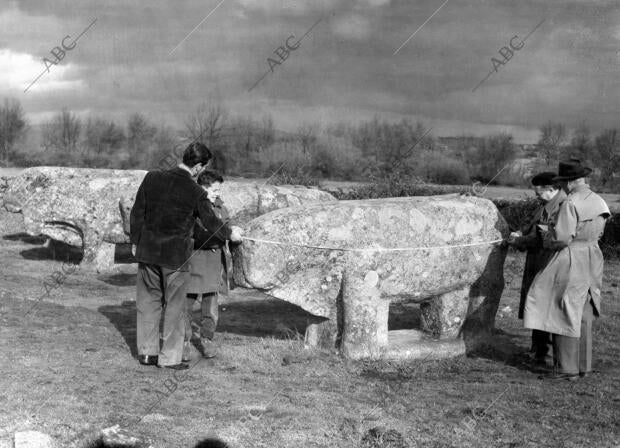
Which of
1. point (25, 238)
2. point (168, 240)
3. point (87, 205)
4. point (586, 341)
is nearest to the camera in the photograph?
point (168, 240)

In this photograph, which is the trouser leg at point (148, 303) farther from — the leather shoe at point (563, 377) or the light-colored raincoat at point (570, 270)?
the leather shoe at point (563, 377)

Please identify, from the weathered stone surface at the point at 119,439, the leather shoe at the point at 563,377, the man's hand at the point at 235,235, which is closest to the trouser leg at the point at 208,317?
the man's hand at the point at 235,235

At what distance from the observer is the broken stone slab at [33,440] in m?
4.87

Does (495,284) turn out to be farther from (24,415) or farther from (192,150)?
(24,415)

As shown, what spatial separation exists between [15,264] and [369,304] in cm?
861

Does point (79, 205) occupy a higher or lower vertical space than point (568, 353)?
higher

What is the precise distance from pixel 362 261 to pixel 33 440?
3.34 meters

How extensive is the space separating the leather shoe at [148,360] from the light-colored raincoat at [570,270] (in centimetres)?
348

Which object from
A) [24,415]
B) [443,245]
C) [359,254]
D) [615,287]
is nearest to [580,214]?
[443,245]

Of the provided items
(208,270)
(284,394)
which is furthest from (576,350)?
(208,270)

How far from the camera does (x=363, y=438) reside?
5.29 m

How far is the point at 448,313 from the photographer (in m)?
7.86

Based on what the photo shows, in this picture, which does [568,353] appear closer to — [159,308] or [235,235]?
[235,235]

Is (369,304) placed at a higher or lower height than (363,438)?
higher
